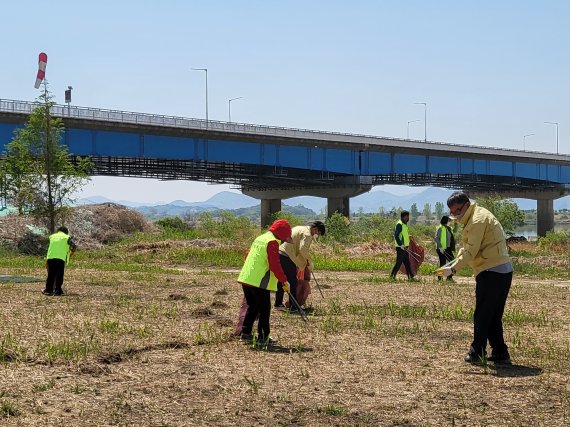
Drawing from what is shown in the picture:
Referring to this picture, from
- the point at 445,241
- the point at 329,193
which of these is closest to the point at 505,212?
the point at 329,193

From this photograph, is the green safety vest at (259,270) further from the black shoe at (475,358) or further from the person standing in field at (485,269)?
the black shoe at (475,358)

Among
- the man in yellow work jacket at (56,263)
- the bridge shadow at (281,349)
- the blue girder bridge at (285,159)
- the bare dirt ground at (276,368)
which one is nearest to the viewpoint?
the bare dirt ground at (276,368)

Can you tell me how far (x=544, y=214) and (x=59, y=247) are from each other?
82.2 meters

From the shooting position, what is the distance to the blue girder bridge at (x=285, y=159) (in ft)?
178

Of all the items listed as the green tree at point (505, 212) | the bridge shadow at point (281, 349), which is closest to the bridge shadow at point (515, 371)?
the bridge shadow at point (281, 349)

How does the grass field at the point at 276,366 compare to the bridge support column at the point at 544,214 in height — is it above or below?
below

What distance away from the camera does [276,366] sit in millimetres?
9578

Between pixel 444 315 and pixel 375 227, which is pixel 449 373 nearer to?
pixel 444 315

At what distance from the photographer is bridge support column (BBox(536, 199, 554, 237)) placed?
92.6 m

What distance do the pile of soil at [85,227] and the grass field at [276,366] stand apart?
68.5 feet

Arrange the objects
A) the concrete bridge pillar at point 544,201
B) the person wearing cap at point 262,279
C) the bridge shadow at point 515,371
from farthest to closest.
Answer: the concrete bridge pillar at point 544,201 < the person wearing cap at point 262,279 < the bridge shadow at point 515,371

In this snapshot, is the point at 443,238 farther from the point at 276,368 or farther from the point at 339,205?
the point at 339,205

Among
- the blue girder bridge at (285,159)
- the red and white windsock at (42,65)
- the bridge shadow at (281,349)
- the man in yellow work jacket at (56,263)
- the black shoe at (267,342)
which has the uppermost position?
the red and white windsock at (42,65)

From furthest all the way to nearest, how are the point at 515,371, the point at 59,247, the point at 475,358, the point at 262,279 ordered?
1. the point at 59,247
2. the point at 262,279
3. the point at 475,358
4. the point at 515,371
